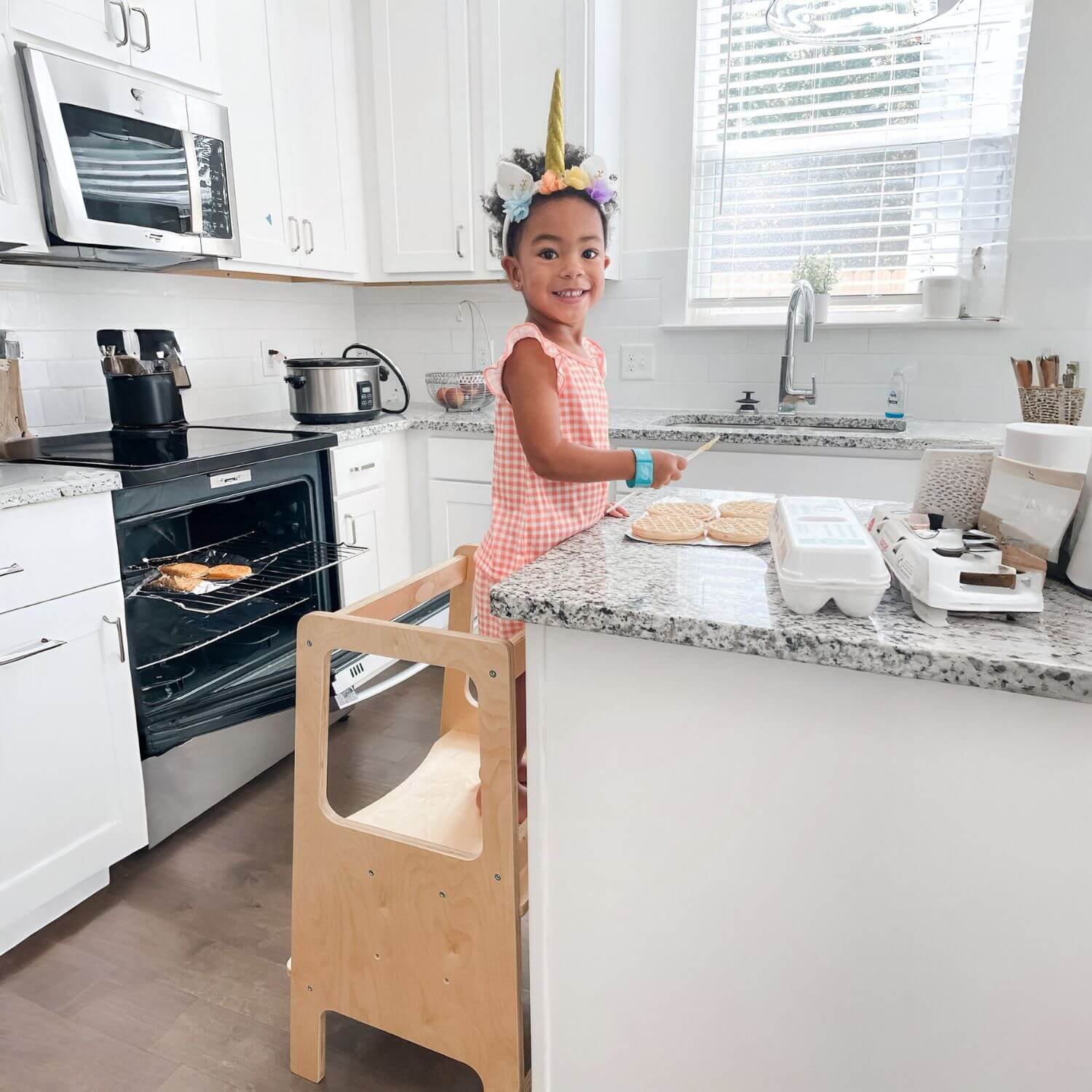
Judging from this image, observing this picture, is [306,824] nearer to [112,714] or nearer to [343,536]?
[112,714]

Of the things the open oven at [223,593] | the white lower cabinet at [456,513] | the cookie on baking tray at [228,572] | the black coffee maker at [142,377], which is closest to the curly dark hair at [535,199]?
the open oven at [223,593]

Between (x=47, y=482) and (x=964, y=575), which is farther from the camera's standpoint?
(x=47, y=482)

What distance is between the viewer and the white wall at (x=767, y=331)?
97.3 inches

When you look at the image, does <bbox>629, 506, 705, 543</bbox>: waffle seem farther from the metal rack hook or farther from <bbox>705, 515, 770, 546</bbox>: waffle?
the metal rack hook

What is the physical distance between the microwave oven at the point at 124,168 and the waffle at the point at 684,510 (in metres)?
1.58

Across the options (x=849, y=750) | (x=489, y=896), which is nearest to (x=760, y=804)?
(x=849, y=750)

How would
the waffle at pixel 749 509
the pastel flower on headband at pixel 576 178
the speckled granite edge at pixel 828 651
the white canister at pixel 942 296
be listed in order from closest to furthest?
the speckled granite edge at pixel 828 651 < the waffle at pixel 749 509 < the pastel flower on headband at pixel 576 178 < the white canister at pixel 942 296

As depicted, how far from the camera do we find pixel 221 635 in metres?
1.96

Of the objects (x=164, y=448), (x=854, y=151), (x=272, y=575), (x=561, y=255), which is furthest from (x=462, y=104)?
(x=561, y=255)

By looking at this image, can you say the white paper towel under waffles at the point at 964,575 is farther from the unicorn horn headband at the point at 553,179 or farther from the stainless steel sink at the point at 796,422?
the stainless steel sink at the point at 796,422

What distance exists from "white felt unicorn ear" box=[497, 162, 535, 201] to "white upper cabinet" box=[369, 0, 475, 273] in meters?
1.67

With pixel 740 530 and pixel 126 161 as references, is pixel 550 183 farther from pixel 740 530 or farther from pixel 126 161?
pixel 126 161

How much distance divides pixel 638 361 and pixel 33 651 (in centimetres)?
222

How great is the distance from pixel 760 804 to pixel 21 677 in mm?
1408
